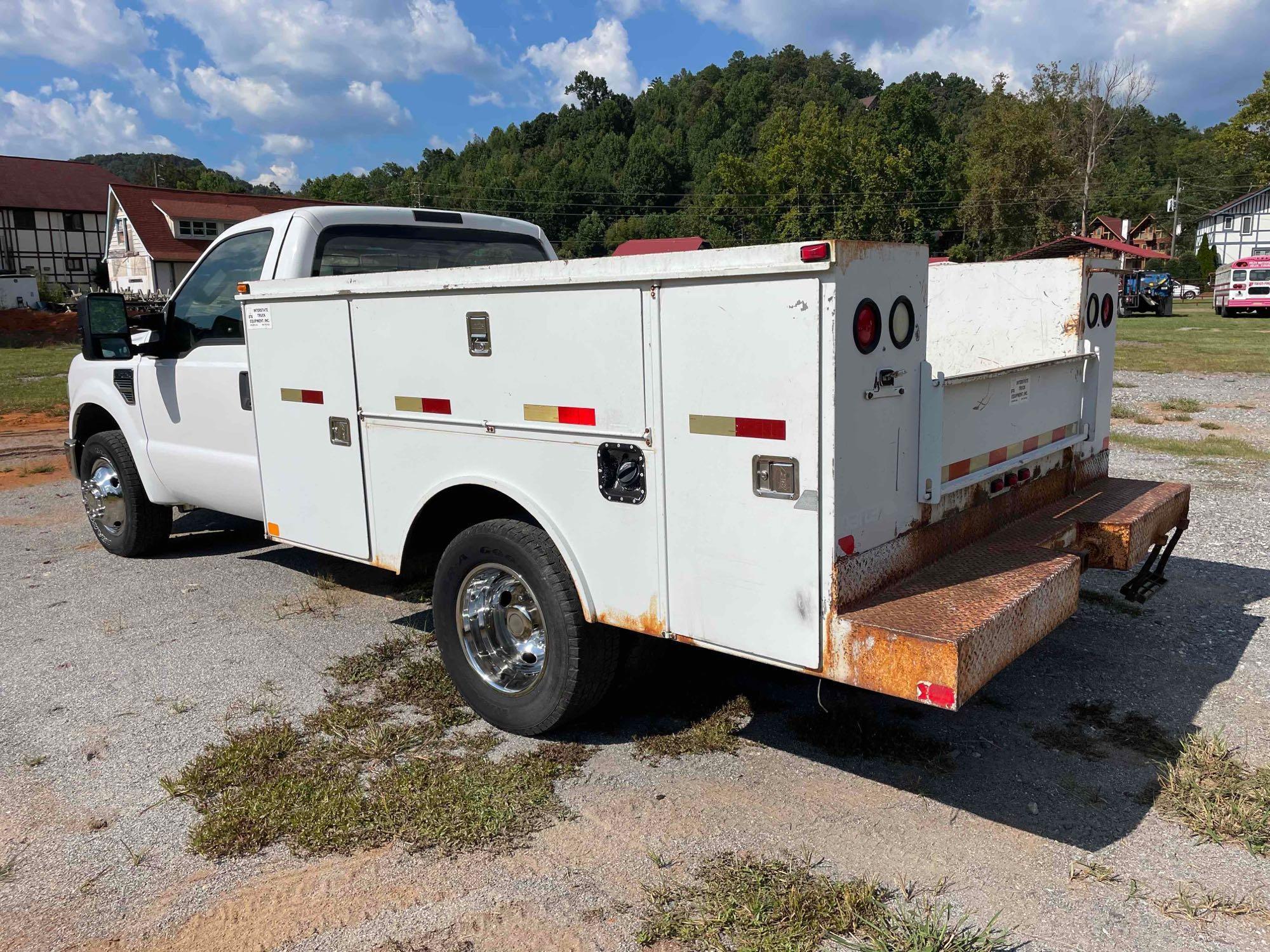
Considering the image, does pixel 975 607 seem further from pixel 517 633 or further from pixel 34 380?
pixel 34 380

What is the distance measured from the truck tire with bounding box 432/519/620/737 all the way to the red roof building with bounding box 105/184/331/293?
5081 centimetres

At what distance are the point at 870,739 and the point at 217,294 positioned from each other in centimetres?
436

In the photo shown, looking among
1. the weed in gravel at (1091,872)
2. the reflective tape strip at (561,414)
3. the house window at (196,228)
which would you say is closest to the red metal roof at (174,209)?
the house window at (196,228)

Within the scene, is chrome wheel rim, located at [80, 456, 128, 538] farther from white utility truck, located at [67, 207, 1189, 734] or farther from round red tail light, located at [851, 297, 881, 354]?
round red tail light, located at [851, 297, 881, 354]

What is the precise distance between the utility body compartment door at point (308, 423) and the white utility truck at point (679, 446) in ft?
0.05

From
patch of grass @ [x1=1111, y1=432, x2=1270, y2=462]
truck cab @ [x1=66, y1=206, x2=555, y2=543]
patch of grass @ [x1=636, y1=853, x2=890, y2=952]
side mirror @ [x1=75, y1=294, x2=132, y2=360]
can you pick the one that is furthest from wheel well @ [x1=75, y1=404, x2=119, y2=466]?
patch of grass @ [x1=1111, y1=432, x2=1270, y2=462]

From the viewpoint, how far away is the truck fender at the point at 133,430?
642 cm

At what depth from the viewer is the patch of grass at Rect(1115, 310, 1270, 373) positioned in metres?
19.6

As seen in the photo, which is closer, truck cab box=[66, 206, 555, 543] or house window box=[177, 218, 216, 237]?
truck cab box=[66, 206, 555, 543]

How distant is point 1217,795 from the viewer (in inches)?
136

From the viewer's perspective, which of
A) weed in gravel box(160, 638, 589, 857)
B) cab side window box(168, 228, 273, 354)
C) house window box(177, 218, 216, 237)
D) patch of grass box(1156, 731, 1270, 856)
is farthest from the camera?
house window box(177, 218, 216, 237)

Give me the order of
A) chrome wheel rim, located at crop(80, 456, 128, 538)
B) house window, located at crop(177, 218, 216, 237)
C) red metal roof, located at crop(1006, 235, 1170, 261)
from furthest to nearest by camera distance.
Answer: house window, located at crop(177, 218, 216, 237) < red metal roof, located at crop(1006, 235, 1170, 261) < chrome wheel rim, located at crop(80, 456, 128, 538)

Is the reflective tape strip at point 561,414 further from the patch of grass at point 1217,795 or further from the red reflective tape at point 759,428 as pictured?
the patch of grass at point 1217,795

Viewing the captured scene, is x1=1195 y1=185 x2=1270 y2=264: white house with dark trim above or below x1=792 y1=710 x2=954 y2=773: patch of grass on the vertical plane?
above
